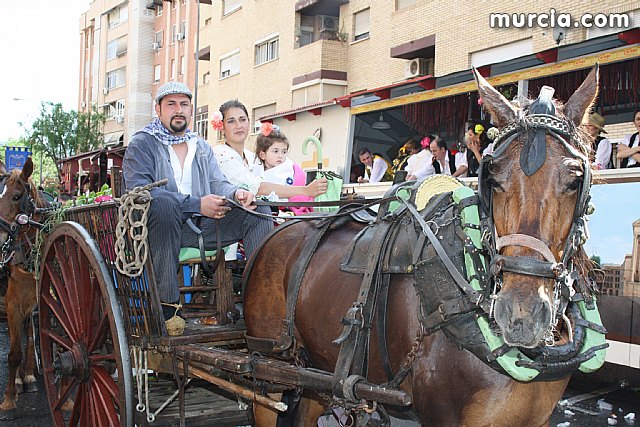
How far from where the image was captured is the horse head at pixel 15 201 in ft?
21.0

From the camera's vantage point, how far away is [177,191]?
14.8 feet

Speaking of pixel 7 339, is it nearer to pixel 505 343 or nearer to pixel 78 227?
pixel 78 227

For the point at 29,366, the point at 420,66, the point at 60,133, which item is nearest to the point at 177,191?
the point at 29,366

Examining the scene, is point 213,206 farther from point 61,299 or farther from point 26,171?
point 26,171

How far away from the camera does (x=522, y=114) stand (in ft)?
8.51

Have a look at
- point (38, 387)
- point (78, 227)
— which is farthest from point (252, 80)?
point (78, 227)

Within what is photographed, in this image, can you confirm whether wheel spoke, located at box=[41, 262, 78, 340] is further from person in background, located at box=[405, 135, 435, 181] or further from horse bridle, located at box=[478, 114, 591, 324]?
person in background, located at box=[405, 135, 435, 181]

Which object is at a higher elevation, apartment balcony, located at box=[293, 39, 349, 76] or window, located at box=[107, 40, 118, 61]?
window, located at box=[107, 40, 118, 61]

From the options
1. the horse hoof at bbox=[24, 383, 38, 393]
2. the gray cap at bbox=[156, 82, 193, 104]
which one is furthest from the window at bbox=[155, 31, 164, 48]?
the gray cap at bbox=[156, 82, 193, 104]

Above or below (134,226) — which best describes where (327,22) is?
above

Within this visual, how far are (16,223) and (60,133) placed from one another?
137ft

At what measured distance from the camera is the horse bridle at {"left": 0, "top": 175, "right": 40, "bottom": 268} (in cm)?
628

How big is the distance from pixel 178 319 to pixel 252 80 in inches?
1044

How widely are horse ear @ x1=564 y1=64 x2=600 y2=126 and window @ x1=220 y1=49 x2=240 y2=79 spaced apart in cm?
2966
